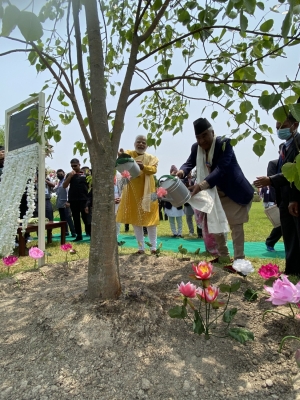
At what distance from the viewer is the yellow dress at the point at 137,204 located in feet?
12.3

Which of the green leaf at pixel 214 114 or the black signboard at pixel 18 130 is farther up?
the black signboard at pixel 18 130

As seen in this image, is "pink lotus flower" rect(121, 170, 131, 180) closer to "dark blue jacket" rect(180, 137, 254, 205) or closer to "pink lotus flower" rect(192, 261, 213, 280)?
"dark blue jacket" rect(180, 137, 254, 205)

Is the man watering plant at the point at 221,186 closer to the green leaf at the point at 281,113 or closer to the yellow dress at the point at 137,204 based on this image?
the yellow dress at the point at 137,204

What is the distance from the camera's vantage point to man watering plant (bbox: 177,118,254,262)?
120 inches

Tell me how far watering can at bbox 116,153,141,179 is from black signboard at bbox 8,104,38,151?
1020mm

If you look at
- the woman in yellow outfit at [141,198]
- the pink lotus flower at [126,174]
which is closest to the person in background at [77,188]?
the woman in yellow outfit at [141,198]

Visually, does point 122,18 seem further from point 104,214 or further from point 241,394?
point 241,394

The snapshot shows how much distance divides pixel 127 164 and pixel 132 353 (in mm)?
1939

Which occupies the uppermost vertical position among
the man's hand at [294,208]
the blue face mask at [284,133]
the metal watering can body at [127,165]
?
the blue face mask at [284,133]

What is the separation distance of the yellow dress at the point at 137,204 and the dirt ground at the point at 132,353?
5.36ft

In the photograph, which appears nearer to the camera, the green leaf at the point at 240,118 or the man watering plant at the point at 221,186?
the green leaf at the point at 240,118

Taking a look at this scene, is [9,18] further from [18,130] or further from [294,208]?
[18,130]

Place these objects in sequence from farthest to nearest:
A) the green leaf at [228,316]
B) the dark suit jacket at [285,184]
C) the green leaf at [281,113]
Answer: the dark suit jacket at [285,184], the green leaf at [228,316], the green leaf at [281,113]

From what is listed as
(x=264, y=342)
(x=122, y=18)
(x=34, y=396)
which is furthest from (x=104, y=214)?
(x=122, y=18)
